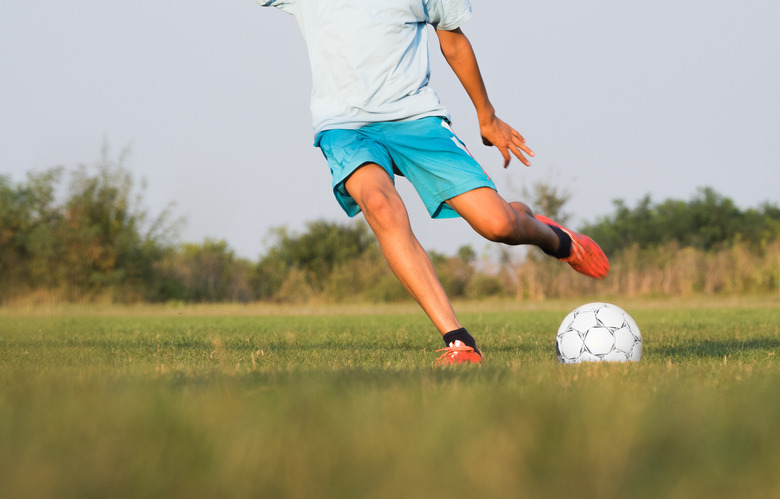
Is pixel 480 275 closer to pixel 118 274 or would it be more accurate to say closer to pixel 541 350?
pixel 118 274

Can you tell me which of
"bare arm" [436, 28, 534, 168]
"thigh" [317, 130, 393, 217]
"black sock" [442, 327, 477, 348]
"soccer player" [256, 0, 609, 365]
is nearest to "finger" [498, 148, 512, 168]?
"bare arm" [436, 28, 534, 168]

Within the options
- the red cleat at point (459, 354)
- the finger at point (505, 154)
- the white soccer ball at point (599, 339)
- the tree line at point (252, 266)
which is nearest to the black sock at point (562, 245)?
the finger at point (505, 154)

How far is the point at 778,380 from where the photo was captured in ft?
9.07

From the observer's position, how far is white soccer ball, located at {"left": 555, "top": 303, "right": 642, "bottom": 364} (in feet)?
13.7

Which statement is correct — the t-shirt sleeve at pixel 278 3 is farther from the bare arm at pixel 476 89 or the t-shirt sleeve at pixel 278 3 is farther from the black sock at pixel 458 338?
the black sock at pixel 458 338

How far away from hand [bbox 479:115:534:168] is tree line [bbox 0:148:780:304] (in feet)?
54.8

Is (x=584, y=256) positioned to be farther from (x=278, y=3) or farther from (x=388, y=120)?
(x=278, y=3)

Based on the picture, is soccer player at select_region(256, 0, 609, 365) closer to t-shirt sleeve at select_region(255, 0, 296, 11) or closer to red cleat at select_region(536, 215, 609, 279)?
t-shirt sleeve at select_region(255, 0, 296, 11)

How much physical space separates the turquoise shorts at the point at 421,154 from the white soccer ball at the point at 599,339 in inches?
35.1

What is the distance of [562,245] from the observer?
4988mm

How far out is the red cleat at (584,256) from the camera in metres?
5.07

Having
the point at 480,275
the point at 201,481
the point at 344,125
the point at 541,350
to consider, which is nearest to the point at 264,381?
the point at 201,481

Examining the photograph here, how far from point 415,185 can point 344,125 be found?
1.70 ft

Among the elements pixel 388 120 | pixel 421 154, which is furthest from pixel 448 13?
pixel 421 154
